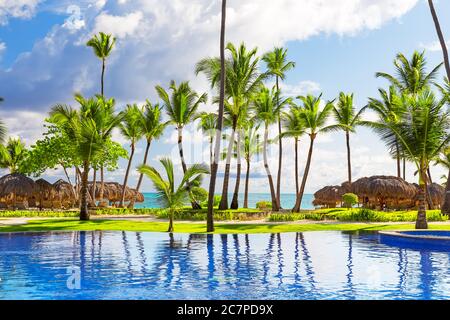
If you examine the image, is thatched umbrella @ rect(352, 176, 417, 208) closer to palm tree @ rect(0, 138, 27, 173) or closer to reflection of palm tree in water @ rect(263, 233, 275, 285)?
reflection of palm tree in water @ rect(263, 233, 275, 285)

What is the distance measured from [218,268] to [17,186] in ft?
91.5

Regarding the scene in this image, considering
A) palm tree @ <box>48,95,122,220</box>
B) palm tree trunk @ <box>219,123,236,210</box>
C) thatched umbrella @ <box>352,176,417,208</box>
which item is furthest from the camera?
thatched umbrella @ <box>352,176,417,208</box>

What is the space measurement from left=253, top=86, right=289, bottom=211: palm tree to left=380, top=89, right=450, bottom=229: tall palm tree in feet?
40.6

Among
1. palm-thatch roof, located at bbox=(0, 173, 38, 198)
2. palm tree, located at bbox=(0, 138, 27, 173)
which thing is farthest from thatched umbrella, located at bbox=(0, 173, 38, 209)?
palm tree, located at bbox=(0, 138, 27, 173)

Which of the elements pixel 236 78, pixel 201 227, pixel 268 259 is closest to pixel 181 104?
pixel 236 78

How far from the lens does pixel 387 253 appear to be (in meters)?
14.4

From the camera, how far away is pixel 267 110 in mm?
32969

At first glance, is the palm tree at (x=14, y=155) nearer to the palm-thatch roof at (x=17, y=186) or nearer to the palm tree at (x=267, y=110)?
the palm-thatch roof at (x=17, y=186)

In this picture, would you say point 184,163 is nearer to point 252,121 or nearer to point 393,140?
point 252,121

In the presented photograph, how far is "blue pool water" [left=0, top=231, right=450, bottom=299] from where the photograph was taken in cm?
907

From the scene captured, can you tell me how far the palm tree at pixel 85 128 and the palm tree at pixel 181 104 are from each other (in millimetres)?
5642

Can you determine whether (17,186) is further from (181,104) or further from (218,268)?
(218,268)

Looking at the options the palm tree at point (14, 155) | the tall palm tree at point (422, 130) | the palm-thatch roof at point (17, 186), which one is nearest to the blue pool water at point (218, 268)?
the tall palm tree at point (422, 130)
